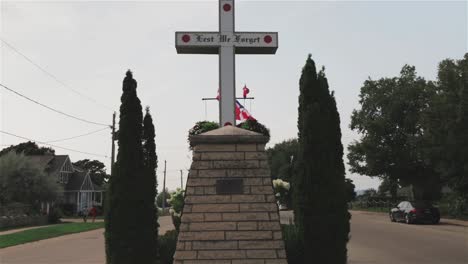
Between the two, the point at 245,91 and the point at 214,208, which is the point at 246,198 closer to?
the point at 214,208

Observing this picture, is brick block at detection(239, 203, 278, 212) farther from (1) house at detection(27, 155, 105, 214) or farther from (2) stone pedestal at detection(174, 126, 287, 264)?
(1) house at detection(27, 155, 105, 214)

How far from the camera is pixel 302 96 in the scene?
30.0 ft

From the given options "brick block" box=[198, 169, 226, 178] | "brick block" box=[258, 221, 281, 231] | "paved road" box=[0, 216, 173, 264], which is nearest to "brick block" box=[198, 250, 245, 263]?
"brick block" box=[258, 221, 281, 231]

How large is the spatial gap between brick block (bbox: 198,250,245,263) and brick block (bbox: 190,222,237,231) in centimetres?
33

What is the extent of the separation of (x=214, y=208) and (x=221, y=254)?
68 centimetres

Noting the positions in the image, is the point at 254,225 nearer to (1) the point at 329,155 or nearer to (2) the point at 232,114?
(1) the point at 329,155

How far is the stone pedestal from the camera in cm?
700

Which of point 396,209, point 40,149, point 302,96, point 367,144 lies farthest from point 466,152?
point 40,149

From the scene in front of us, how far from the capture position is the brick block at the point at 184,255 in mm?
6941

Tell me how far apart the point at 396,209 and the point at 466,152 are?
19.9 ft

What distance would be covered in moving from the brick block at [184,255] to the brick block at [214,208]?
0.60 m

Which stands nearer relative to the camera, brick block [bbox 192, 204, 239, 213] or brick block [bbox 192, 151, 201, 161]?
brick block [bbox 192, 204, 239, 213]

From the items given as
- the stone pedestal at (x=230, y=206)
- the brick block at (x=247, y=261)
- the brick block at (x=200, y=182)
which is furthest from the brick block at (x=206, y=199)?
the brick block at (x=247, y=261)

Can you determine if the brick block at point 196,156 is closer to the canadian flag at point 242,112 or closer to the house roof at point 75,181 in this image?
the canadian flag at point 242,112
